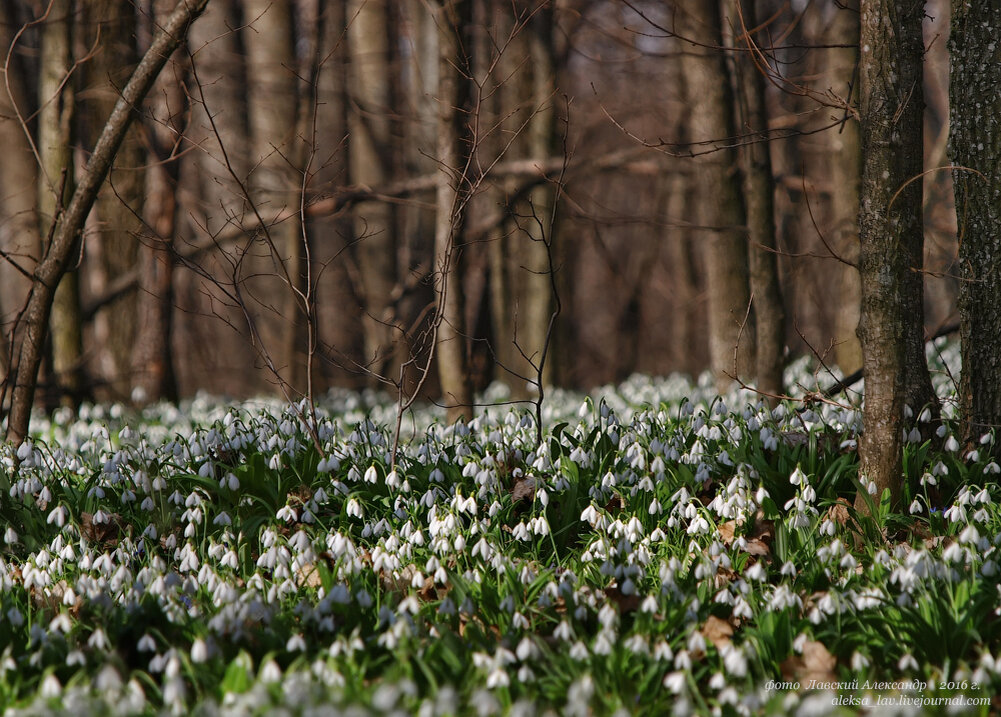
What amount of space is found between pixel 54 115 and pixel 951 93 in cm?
791

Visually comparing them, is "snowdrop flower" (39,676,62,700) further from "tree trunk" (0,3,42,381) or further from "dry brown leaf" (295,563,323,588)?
"tree trunk" (0,3,42,381)

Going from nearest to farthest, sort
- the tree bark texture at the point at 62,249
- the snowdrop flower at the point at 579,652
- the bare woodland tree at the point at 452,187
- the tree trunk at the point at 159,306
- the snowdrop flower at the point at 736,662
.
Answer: the snowdrop flower at the point at 736,662 < the snowdrop flower at the point at 579,652 < the bare woodland tree at the point at 452,187 < the tree bark texture at the point at 62,249 < the tree trunk at the point at 159,306

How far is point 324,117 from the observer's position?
15.5 meters

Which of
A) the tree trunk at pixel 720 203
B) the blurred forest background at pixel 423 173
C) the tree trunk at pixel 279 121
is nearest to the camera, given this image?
the blurred forest background at pixel 423 173

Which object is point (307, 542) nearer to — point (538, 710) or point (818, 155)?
point (538, 710)

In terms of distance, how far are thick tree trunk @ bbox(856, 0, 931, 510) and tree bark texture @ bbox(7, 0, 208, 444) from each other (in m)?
4.01

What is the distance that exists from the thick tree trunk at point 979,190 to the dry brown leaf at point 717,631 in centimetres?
210

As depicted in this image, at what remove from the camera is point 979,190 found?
4.20m

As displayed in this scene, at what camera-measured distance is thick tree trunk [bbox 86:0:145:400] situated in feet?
28.0

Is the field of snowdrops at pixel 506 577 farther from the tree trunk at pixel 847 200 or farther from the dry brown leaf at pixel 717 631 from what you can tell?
the tree trunk at pixel 847 200

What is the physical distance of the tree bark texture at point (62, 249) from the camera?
5.36 metres

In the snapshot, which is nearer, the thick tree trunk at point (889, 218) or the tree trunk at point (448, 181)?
the thick tree trunk at point (889, 218)

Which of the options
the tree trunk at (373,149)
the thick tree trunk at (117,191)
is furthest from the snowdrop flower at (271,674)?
the tree trunk at (373,149)

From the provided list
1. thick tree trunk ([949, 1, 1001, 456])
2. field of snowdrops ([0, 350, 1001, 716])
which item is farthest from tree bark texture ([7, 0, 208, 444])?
thick tree trunk ([949, 1, 1001, 456])
